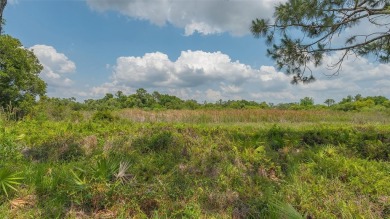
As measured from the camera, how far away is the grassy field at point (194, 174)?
12.8 ft

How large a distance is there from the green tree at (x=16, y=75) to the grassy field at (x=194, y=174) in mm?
9529

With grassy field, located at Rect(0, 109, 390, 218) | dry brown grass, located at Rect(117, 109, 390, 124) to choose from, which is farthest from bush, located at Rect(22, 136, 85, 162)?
dry brown grass, located at Rect(117, 109, 390, 124)

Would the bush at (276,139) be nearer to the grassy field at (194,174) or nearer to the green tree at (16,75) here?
the grassy field at (194,174)

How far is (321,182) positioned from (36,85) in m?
16.2

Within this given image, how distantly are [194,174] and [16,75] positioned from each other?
1419 centimetres

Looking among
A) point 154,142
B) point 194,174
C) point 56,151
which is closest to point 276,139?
point 194,174

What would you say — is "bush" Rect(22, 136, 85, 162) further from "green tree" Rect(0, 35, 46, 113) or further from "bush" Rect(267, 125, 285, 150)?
"green tree" Rect(0, 35, 46, 113)

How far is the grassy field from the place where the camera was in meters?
3.90

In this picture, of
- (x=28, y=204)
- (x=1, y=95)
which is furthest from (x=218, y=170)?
(x=1, y=95)

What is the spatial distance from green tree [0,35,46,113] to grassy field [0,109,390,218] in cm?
953

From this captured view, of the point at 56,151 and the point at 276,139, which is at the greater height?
the point at 276,139

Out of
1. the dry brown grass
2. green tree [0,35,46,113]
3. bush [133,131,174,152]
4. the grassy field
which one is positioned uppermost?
green tree [0,35,46,113]

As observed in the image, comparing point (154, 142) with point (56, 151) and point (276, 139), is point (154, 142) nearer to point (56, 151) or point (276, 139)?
point (56, 151)

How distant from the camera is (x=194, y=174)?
195 inches
